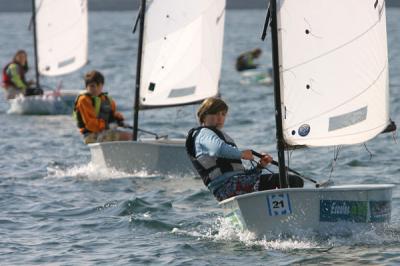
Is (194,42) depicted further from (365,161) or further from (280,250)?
(280,250)

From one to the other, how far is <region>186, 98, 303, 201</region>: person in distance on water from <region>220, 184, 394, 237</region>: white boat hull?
32cm

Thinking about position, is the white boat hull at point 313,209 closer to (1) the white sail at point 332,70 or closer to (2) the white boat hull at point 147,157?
(1) the white sail at point 332,70

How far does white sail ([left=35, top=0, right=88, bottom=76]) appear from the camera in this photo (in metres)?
25.2

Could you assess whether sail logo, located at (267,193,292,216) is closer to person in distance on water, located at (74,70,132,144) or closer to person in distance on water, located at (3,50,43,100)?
person in distance on water, located at (74,70,132,144)

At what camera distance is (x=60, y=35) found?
2539 centimetres

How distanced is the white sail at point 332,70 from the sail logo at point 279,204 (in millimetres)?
667

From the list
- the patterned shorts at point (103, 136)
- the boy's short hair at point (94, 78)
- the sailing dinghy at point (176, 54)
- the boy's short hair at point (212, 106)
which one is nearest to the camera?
the boy's short hair at point (212, 106)

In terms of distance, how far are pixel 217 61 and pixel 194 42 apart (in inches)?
19.7

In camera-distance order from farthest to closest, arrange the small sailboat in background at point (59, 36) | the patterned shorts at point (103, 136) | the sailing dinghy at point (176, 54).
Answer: the small sailboat in background at point (59, 36), the sailing dinghy at point (176, 54), the patterned shorts at point (103, 136)

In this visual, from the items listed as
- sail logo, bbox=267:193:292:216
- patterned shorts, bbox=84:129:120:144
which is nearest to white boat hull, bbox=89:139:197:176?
patterned shorts, bbox=84:129:120:144

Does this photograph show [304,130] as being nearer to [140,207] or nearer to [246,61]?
[140,207]

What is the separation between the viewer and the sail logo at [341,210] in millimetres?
10320

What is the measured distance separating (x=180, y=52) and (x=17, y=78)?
8768 millimetres

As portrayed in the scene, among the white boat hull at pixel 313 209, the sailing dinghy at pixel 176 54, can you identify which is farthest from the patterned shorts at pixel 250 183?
the sailing dinghy at pixel 176 54
